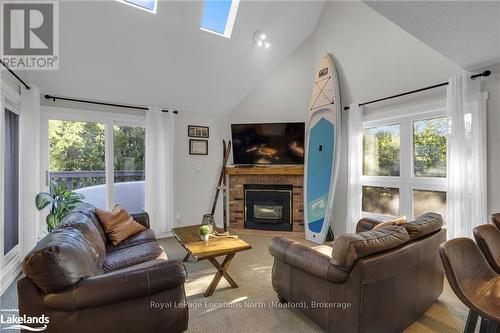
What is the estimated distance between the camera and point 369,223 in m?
2.76

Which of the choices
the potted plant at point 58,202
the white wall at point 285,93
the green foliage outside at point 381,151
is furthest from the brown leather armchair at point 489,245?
the potted plant at point 58,202

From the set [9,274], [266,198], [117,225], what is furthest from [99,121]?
[266,198]

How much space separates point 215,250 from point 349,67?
3.51m

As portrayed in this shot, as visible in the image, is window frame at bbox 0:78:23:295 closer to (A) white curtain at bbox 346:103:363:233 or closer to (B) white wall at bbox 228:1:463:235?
(B) white wall at bbox 228:1:463:235

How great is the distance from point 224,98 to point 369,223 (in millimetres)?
3255

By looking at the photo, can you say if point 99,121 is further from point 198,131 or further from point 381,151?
point 381,151

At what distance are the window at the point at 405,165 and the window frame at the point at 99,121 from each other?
149 inches

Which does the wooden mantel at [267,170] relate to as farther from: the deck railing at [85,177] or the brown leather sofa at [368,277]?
the brown leather sofa at [368,277]

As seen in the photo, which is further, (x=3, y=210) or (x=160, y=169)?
(x=160, y=169)

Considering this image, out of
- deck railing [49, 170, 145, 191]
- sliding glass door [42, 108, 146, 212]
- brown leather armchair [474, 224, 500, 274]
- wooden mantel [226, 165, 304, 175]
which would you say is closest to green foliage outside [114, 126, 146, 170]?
sliding glass door [42, 108, 146, 212]

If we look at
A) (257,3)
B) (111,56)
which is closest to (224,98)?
(257,3)

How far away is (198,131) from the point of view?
4684 mm

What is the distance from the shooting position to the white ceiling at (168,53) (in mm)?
3051

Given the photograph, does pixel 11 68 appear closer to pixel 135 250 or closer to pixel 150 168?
pixel 150 168
